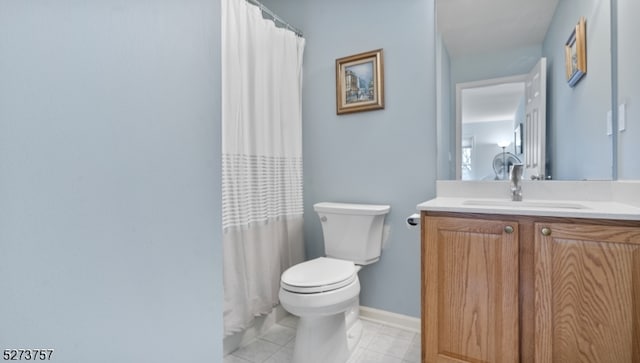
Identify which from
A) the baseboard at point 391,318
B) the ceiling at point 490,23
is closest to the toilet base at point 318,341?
the baseboard at point 391,318

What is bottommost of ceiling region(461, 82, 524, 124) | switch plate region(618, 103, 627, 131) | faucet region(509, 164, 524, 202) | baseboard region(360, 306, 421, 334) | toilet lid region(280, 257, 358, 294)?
baseboard region(360, 306, 421, 334)

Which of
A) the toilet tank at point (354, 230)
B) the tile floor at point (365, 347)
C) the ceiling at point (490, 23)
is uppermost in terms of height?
the ceiling at point (490, 23)

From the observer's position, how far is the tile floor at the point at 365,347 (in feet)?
5.48

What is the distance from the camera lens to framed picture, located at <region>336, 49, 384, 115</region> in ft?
6.66

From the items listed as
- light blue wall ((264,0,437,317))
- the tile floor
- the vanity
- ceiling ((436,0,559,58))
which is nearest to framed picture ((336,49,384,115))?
light blue wall ((264,0,437,317))

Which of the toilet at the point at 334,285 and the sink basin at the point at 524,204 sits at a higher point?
the sink basin at the point at 524,204

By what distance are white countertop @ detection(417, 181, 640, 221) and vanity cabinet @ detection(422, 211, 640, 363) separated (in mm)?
35

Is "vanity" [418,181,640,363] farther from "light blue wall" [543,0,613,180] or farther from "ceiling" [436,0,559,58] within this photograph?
"ceiling" [436,0,559,58]

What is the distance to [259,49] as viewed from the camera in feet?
6.32

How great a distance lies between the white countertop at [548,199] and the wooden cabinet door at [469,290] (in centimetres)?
8

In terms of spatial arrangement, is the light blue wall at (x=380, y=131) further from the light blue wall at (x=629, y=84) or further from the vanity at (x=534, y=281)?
the light blue wall at (x=629, y=84)

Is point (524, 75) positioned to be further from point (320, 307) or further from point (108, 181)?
point (108, 181)

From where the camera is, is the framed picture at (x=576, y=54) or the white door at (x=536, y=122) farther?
the white door at (x=536, y=122)

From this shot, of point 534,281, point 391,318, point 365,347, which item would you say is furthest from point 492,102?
point 365,347
